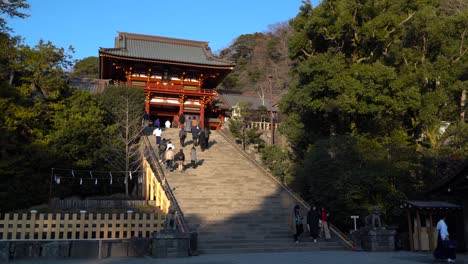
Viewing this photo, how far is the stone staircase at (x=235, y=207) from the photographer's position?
12359 millimetres

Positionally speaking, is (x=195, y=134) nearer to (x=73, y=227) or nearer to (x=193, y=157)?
(x=193, y=157)

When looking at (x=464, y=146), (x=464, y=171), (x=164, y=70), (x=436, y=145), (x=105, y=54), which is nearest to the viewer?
(x=464, y=171)

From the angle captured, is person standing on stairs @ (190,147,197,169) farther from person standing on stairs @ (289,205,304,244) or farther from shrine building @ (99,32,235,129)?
shrine building @ (99,32,235,129)

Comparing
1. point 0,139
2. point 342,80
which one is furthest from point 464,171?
point 0,139

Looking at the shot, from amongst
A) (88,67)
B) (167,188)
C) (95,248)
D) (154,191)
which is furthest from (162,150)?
(88,67)

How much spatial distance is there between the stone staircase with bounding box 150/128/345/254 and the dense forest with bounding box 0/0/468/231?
1.96 meters

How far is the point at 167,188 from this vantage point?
14766 millimetres

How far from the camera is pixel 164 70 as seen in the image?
3183cm

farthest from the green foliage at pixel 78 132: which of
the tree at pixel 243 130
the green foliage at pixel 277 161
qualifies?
the green foliage at pixel 277 161

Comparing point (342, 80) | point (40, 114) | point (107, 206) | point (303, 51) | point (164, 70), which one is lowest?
point (107, 206)

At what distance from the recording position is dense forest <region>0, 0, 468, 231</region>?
15883 mm

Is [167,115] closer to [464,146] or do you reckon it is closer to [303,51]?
[303,51]

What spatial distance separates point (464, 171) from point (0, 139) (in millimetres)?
16933

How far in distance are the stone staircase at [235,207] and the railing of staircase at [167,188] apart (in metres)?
0.46
